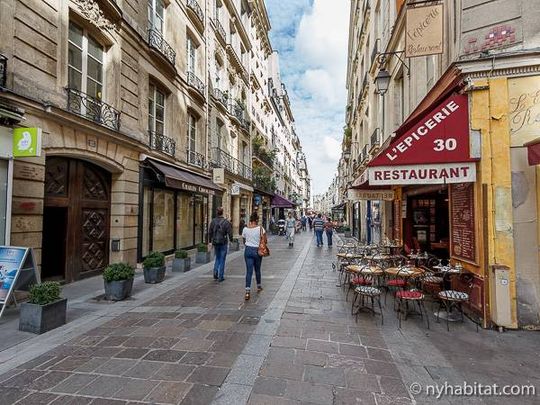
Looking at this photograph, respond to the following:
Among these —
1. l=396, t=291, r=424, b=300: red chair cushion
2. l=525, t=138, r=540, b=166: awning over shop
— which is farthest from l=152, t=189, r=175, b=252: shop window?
l=525, t=138, r=540, b=166: awning over shop

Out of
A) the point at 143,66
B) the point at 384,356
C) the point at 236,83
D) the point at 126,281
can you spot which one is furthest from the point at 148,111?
the point at 236,83

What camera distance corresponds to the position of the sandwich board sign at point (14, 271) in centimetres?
514

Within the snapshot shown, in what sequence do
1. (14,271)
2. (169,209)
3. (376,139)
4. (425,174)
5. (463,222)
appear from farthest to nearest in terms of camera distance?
(376,139), (169,209), (463,222), (425,174), (14,271)

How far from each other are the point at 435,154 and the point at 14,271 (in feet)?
24.0

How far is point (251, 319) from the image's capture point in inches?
207

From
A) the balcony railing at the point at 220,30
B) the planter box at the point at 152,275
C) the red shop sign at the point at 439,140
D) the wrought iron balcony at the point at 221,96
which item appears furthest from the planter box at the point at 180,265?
the balcony railing at the point at 220,30

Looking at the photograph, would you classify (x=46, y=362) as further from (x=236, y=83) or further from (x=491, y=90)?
(x=236, y=83)

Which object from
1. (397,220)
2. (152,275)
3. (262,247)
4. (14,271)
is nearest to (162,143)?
(152,275)

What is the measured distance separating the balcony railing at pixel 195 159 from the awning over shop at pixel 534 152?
11.9 meters

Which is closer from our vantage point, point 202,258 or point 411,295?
point 411,295

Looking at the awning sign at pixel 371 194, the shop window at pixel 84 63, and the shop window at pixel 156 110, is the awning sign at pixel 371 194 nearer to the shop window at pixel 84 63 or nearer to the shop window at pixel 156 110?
Result: the shop window at pixel 156 110

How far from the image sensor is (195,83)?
14742mm

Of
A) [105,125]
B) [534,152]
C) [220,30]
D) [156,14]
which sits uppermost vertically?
[220,30]

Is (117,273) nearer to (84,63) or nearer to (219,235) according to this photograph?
(219,235)
